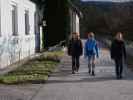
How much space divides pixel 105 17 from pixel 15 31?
70.9m

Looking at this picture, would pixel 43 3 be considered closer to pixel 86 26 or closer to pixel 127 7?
pixel 127 7

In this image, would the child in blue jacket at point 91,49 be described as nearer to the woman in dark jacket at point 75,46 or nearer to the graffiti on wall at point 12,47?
the woman in dark jacket at point 75,46

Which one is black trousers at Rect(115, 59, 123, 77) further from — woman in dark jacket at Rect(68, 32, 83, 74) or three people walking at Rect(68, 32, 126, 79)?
woman in dark jacket at Rect(68, 32, 83, 74)

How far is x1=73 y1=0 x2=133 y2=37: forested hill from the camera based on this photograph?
90625mm

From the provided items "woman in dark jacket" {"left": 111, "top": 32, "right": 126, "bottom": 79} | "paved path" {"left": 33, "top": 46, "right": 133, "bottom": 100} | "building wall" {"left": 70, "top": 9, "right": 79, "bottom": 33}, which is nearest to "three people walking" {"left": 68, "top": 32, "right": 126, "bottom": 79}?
"woman in dark jacket" {"left": 111, "top": 32, "right": 126, "bottom": 79}

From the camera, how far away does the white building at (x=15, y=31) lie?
2347 centimetres

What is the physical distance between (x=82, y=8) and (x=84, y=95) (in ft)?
276

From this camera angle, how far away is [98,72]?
2136 centimetres

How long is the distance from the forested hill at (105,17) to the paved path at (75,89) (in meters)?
71.0

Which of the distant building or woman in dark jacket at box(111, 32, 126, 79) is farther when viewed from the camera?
the distant building

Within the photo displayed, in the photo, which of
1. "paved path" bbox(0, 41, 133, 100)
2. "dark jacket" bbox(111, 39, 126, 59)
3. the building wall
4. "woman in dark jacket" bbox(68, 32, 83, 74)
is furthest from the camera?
the building wall

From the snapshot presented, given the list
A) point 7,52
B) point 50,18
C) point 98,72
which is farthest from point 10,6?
point 50,18

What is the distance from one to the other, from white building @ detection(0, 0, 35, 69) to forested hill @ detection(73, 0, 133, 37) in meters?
55.5

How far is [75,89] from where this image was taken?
15.4 metres
